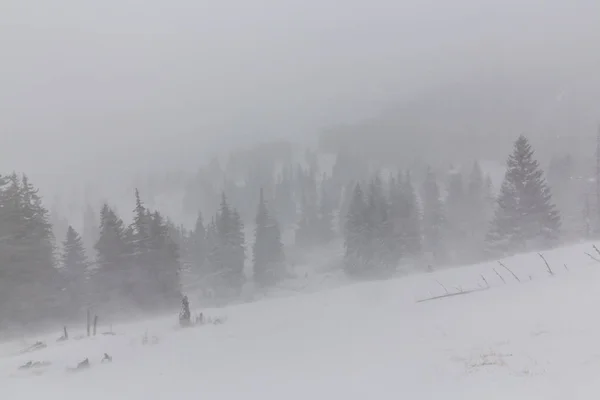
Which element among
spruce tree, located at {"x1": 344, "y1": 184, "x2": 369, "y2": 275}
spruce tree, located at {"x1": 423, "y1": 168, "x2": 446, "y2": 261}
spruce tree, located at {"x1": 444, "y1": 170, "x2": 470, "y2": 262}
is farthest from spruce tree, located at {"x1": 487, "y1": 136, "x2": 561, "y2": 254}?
spruce tree, located at {"x1": 444, "y1": 170, "x2": 470, "y2": 262}

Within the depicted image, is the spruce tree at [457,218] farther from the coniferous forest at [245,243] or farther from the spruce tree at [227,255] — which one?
the spruce tree at [227,255]

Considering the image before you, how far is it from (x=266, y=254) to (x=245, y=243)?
3929 mm

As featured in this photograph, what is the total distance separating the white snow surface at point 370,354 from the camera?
22.2 feet

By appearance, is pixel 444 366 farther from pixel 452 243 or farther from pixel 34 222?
pixel 452 243

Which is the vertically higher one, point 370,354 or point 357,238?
point 370,354

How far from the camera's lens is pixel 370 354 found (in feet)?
29.6

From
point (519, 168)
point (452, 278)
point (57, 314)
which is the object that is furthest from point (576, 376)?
point (519, 168)

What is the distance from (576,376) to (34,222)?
3210 cm

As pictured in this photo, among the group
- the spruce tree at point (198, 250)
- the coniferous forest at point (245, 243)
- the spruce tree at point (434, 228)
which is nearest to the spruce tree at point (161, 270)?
the coniferous forest at point (245, 243)

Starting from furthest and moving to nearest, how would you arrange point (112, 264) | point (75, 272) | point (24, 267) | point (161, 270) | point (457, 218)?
point (457, 218) → point (75, 272) → point (161, 270) → point (112, 264) → point (24, 267)

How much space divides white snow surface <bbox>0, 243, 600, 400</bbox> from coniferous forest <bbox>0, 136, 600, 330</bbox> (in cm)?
1850

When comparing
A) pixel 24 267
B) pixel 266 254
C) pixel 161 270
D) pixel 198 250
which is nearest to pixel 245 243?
pixel 266 254

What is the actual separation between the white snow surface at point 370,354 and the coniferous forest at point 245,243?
18.5 m

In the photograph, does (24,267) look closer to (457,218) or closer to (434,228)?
(434,228)
